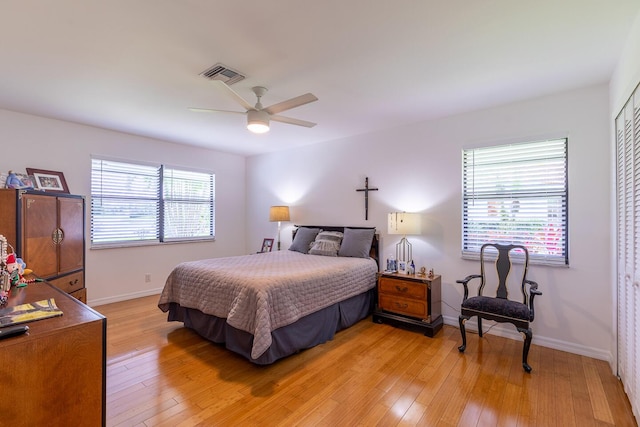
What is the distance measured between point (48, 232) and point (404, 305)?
377cm

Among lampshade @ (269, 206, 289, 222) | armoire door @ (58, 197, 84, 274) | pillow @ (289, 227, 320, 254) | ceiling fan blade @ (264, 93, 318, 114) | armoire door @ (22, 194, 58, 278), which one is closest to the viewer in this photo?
ceiling fan blade @ (264, 93, 318, 114)

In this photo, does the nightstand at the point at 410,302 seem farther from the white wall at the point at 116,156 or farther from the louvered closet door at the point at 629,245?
the white wall at the point at 116,156

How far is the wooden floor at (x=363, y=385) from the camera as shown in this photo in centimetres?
194

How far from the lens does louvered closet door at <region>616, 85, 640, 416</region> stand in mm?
1923

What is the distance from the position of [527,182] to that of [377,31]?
2.30 m

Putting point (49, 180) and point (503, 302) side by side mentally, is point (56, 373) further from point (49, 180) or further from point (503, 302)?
point (49, 180)

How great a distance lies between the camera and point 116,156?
14.5 feet

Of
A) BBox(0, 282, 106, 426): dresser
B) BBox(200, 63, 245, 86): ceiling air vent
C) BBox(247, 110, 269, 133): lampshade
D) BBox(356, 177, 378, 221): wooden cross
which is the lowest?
BBox(0, 282, 106, 426): dresser

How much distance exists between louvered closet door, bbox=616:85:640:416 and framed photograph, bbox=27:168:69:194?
18.3 feet

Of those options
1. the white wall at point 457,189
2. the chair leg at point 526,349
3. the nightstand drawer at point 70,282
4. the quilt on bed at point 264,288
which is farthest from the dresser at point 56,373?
the white wall at point 457,189

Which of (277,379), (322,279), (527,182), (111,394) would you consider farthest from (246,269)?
(527,182)

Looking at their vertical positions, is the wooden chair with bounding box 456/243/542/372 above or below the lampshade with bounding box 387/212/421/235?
below

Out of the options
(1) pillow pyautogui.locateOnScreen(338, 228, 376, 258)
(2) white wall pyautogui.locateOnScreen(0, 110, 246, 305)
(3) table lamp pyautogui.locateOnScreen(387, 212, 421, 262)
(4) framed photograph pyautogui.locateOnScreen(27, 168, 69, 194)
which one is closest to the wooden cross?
(1) pillow pyautogui.locateOnScreen(338, 228, 376, 258)

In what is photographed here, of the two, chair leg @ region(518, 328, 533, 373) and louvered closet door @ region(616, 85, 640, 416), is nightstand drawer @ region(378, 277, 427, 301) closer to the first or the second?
chair leg @ region(518, 328, 533, 373)
